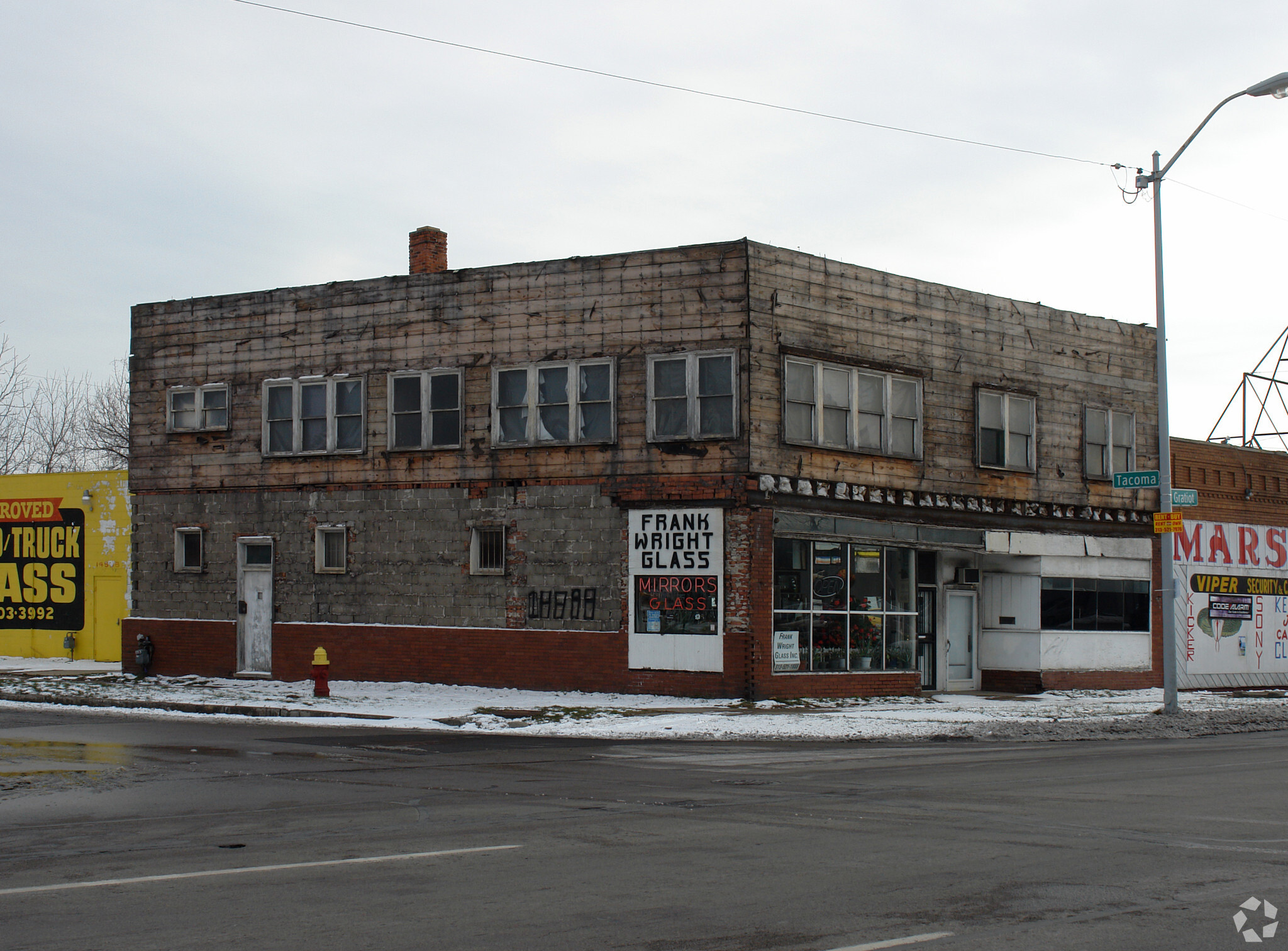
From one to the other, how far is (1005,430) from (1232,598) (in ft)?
27.1

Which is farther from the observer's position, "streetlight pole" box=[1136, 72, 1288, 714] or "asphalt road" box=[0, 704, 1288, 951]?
"streetlight pole" box=[1136, 72, 1288, 714]

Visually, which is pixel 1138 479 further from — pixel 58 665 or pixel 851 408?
pixel 58 665

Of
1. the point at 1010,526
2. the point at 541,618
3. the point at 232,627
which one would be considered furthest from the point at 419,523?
the point at 1010,526

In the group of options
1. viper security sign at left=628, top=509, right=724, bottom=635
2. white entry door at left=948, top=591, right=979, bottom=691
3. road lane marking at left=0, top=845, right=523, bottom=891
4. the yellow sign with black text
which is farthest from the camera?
the yellow sign with black text

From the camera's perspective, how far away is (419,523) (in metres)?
25.2

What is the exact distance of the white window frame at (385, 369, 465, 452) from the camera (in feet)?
81.8

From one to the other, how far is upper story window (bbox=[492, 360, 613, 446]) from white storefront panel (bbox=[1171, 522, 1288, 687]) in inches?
543

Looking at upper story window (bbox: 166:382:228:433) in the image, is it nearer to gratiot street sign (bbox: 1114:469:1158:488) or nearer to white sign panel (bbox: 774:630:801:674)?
white sign panel (bbox: 774:630:801:674)

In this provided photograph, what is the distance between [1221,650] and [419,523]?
60.2 feet

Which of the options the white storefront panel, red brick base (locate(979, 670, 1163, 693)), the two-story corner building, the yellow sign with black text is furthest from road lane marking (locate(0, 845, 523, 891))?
the yellow sign with black text

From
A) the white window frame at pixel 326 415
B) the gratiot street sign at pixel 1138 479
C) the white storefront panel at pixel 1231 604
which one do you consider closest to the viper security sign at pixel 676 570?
the white window frame at pixel 326 415

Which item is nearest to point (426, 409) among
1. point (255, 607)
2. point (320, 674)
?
point (320, 674)

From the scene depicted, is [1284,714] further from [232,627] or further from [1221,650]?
[232,627]

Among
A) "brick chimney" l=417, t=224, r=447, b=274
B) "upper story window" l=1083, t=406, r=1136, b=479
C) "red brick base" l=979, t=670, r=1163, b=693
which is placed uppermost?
"brick chimney" l=417, t=224, r=447, b=274
